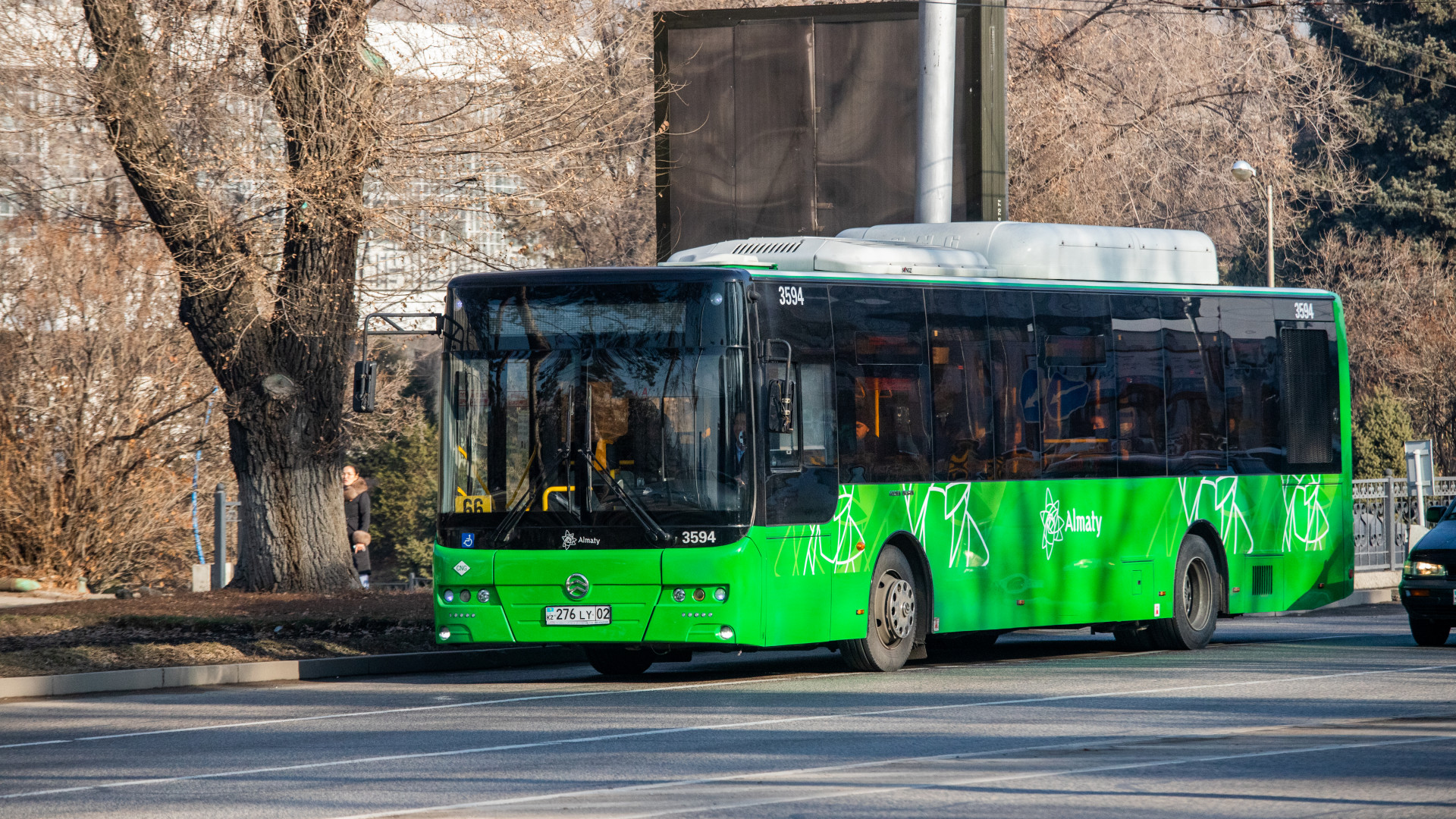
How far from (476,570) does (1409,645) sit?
8.43m

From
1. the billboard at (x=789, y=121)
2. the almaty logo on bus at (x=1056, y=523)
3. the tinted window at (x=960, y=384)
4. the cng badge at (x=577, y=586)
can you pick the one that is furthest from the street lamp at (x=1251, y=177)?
the cng badge at (x=577, y=586)

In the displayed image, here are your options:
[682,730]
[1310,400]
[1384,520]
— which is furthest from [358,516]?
[1384,520]

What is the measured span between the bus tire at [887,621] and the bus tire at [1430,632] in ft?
16.9

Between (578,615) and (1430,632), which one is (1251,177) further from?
(578,615)

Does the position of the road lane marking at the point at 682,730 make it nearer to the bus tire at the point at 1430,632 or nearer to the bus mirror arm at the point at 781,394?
the bus mirror arm at the point at 781,394

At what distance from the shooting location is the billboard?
84.2 ft

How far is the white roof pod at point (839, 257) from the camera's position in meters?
15.2

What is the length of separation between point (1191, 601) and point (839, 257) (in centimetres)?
498

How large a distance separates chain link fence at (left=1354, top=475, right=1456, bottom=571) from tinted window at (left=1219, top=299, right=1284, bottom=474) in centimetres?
995

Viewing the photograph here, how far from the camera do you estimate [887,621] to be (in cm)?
1488

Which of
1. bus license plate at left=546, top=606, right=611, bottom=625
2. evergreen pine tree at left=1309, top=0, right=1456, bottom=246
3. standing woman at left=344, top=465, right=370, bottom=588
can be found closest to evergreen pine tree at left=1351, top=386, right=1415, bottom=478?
evergreen pine tree at left=1309, top=0, right=1456, bottom=246

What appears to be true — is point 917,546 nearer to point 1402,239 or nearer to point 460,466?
point 460,466

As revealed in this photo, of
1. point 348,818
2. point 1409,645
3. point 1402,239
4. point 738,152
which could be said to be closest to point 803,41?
point 738,152

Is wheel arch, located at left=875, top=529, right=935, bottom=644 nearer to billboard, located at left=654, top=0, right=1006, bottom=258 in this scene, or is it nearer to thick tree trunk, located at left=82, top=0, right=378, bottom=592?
thick tree trunk, located at left=82, top=0, right=378, bottom=592
